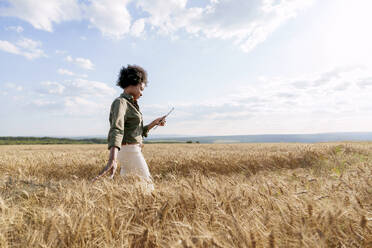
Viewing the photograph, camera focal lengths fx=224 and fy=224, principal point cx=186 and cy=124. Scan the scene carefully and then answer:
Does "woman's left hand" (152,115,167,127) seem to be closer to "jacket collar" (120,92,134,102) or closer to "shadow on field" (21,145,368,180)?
"jacket collar" (120,92,134,102)

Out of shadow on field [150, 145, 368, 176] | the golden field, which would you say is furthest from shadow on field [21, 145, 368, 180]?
the golden field

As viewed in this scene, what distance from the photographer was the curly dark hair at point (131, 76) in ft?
10.9

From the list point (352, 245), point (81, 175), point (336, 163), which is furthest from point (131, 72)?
point (336, 163)

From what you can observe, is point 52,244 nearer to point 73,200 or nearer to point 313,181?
point 73,200

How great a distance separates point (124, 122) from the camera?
3.22 metres

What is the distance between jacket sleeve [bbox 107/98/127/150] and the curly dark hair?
527 millimetres

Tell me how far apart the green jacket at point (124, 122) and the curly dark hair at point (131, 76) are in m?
0.23

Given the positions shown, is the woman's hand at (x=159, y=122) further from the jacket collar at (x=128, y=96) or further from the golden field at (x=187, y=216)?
the golden field at (x=187, y=216)

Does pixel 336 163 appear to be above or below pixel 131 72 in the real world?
below

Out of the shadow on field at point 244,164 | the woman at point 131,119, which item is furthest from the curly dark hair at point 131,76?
the shadow on field at point 244,164

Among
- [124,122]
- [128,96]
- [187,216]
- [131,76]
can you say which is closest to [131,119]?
[124,122]

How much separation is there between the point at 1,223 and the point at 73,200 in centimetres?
64

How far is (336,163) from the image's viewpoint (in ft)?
21.0

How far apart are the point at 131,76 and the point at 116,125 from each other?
92cm
